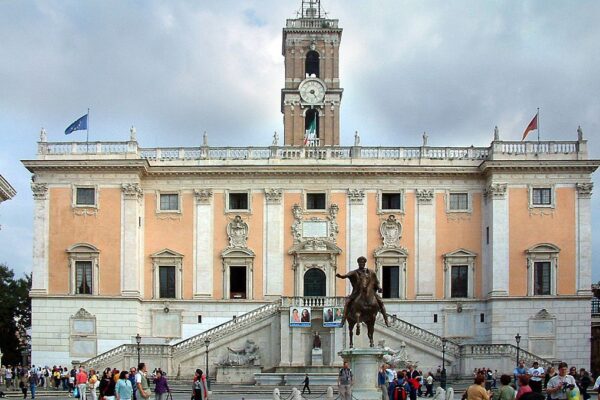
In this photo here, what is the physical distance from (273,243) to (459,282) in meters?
10.4

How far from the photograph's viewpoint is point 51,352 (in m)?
59.7

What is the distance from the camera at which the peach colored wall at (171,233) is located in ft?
201

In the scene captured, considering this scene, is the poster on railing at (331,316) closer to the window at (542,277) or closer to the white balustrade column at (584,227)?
the window at (542,277)

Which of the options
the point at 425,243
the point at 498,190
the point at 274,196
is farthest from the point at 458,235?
the point at 274,196

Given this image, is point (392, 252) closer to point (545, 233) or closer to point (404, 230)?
point (404, 230)

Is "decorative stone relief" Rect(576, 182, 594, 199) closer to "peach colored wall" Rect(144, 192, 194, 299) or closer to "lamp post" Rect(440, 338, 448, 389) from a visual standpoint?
"lamp post" Rect(440, 338, 448, 389)

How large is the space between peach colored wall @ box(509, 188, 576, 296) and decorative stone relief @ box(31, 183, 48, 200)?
25174 mm

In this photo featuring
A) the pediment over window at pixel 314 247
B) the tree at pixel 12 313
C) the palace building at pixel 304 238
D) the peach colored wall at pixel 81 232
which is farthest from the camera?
the tree at pixel 12 313

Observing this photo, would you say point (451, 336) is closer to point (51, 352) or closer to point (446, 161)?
point (446, 161)

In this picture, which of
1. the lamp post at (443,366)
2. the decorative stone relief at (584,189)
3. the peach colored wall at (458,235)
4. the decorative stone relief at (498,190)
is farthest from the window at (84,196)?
the decorative stone relief at (584,189)

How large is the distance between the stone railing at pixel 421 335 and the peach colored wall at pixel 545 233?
562 cm

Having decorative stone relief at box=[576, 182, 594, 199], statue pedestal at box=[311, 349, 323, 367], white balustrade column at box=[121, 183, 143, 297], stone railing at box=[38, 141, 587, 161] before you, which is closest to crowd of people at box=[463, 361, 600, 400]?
statue pedestal at box=[311, 349, 323, 367]

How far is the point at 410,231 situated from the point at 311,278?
602cm

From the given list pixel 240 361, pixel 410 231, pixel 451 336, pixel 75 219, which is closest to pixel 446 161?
pixel 410 231
